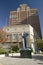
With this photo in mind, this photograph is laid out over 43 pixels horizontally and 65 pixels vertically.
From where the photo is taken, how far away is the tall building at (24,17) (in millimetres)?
97875

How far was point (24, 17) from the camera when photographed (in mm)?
98375

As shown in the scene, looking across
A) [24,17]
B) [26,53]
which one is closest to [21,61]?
[26,53]

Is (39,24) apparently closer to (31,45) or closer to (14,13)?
(14,13)

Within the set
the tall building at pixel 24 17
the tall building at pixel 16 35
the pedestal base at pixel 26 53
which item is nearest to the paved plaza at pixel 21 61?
the pedestal base at pixel 26 53

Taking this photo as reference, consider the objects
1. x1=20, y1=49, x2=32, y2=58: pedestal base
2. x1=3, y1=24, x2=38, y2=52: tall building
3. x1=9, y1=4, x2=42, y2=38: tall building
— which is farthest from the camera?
x1=9, y1=4, x2=42, y2=38: tall building

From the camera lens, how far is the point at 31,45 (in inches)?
2478

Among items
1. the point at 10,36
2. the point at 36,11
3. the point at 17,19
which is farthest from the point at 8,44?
the point at 36,11

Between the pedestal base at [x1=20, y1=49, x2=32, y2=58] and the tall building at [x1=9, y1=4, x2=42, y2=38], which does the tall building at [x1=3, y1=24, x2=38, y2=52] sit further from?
the pedestal base at [x1=20, y1=49, x2=32, y2=58]

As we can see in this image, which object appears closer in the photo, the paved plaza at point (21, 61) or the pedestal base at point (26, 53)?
the paved plaza at point (21, 61)

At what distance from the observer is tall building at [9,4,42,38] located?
97.9 m

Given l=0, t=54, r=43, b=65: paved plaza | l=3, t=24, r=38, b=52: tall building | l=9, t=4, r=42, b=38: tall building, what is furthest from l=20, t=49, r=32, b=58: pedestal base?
l=9, t=4, r=42, b=38: tall building

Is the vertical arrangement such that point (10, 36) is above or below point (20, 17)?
below

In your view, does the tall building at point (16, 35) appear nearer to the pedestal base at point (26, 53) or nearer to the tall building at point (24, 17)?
the tall building at point (24, 17)

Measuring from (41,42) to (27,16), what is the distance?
135ft
